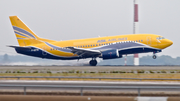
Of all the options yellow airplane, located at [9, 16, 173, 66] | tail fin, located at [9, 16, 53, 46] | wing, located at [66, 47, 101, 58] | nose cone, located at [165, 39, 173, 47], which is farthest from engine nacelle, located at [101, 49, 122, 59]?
tail fin, located at [9, 16, 53, 46]

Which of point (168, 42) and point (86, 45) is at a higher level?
point (168, 42)

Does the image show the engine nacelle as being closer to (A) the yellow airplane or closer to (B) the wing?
(A) the yellow airplane

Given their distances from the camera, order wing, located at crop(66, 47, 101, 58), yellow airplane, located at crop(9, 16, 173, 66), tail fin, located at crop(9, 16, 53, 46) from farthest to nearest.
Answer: tail fin, located at crop(9, 16, 53, 46) < wing, located at crop(66, 47, 101, 58) < yellow airplane, located at crop(9, 16, 173, 66)

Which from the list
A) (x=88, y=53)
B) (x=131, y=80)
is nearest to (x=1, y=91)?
(x=131, y=80)

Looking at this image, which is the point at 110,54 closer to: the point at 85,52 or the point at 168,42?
the point at 85,52

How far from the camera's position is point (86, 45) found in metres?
43.2

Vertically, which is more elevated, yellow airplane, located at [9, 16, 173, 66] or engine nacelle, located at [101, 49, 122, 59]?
yellow airplane, located at [9, 16, 173, 66]

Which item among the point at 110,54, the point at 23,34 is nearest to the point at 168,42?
the point at 110,54

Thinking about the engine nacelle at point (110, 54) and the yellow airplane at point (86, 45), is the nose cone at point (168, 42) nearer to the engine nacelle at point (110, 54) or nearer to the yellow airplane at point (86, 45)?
the yellow airplane at point (86, 45)

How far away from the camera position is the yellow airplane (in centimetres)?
4037

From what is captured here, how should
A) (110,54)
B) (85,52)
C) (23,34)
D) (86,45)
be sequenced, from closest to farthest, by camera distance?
(110,54) < (85,52) < (86,45) < (23,34)

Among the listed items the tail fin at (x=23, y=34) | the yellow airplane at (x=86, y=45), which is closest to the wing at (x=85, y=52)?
the yellow airplane at (x=86, y=45)

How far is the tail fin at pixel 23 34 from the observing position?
46.5 meters

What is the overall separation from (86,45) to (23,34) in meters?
12.6
